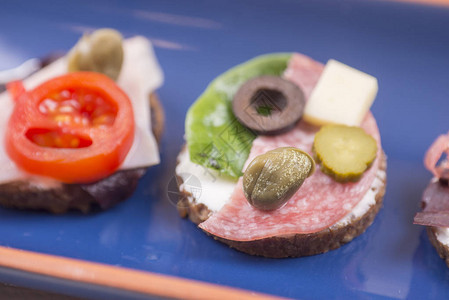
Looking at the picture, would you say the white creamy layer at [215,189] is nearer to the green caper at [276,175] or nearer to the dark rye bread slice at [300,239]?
the dark rye bread slice at [300,239]

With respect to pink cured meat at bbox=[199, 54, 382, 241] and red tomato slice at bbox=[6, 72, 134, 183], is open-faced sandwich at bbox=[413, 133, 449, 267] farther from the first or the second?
red tomato slice at bbox=[6, 72, 134, 183]

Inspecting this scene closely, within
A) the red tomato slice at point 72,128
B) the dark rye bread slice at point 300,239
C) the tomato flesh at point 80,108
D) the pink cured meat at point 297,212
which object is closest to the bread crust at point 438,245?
the dark rye bread slice at point 300,239

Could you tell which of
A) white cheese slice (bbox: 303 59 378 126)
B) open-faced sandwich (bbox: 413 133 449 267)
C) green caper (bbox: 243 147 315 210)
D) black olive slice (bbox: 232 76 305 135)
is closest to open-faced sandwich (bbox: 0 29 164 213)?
black olive slice (bbox: 232 76 305 135)

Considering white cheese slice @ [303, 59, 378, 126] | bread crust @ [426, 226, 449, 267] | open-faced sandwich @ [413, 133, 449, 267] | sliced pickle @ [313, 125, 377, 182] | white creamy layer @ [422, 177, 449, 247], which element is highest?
white cheese slice @ [303, 59, 378, 126]

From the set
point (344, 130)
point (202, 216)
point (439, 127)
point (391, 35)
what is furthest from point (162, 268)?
point (391, 35)

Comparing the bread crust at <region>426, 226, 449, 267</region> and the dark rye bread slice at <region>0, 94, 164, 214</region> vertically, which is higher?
the bread crust at <region>426, 226, 449, 267</region>

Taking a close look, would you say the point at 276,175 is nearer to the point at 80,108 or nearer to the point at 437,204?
the point at 437,204
